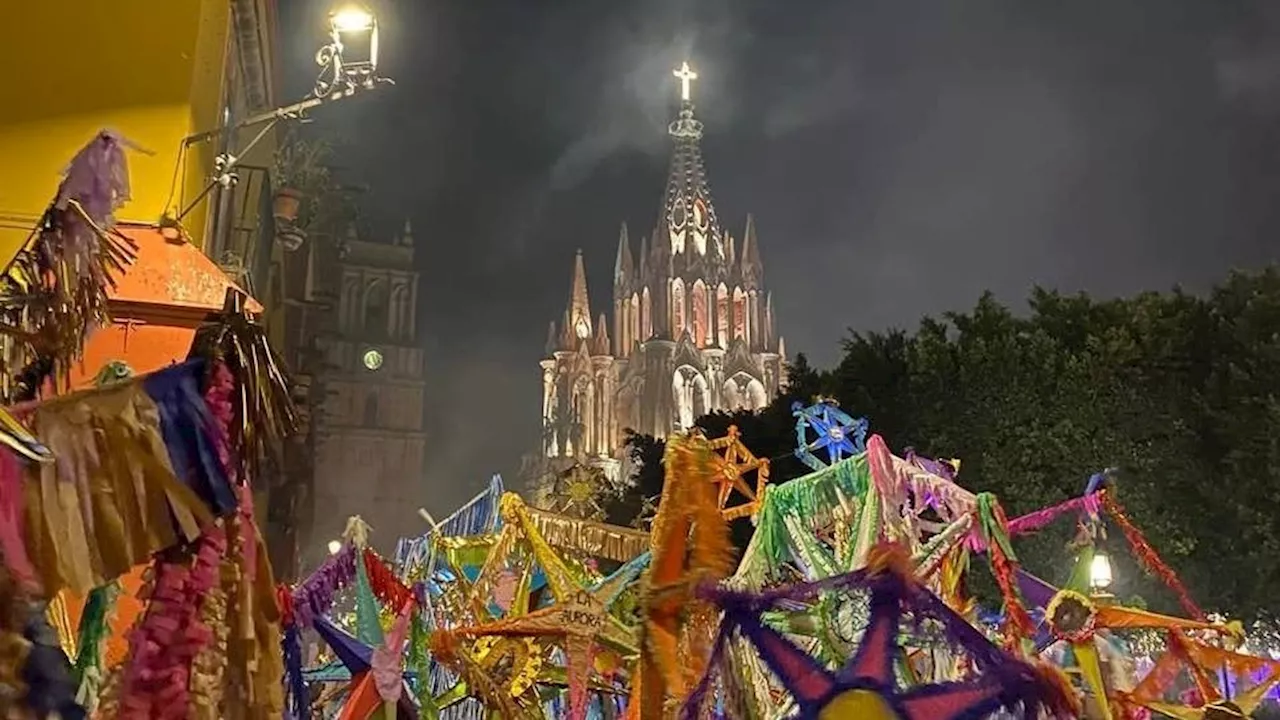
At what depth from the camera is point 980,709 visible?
19.1 ft

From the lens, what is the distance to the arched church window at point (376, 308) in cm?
6128

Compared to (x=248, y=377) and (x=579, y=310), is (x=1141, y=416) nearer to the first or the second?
(x=248, y=377)

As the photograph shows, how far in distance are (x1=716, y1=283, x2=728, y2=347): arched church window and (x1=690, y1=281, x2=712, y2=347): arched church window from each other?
66 centimetres

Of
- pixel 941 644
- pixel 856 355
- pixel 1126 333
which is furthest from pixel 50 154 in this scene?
pixel 856 355

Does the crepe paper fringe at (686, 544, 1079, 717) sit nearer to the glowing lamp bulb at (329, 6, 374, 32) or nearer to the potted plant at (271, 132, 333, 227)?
the glowing lamp bulb at (329, 6, 374, 32)

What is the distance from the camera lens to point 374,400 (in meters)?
59.5

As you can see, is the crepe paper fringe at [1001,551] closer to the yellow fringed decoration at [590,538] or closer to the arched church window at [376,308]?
the yellow fringed decoration at [590,538]

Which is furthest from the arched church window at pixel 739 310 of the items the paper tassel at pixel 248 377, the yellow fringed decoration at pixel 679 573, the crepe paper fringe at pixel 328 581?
the paper tassel at pixel 248 377

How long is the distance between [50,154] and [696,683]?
777 centimetres

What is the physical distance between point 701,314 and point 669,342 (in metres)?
3.68

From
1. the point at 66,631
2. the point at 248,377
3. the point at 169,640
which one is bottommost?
the point at 66,631

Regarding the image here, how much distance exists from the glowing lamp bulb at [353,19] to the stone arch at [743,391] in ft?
206

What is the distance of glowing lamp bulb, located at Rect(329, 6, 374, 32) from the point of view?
11484 mm

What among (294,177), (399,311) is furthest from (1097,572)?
(399,311)
